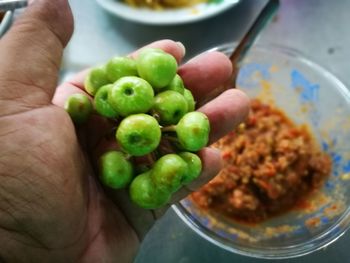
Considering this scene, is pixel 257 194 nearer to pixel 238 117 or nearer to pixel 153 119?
pixel 238 117

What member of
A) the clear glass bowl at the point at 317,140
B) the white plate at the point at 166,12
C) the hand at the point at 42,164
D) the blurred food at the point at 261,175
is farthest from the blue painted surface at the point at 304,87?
the hand at the point at 42,164

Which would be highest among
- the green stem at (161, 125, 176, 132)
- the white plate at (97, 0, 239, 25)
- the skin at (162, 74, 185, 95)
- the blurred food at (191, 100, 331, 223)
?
the skin at (162, 74, 185, 95)

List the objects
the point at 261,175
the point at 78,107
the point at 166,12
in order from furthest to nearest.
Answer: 1. the point at 166,12
2. the point at 261,175
3. the point at 78,107

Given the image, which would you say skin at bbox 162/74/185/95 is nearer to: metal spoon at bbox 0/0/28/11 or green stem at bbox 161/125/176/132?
green stem at bbox 161/125/176/132

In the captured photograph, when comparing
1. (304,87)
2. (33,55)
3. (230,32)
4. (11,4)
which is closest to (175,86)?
(33,55)

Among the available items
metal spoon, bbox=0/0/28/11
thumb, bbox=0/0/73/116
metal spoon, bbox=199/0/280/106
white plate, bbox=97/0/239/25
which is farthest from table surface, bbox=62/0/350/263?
thumb, bbox=0/0/73/116

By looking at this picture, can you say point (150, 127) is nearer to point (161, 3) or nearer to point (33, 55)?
point (33, 55)

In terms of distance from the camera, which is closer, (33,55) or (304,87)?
(33,55)
